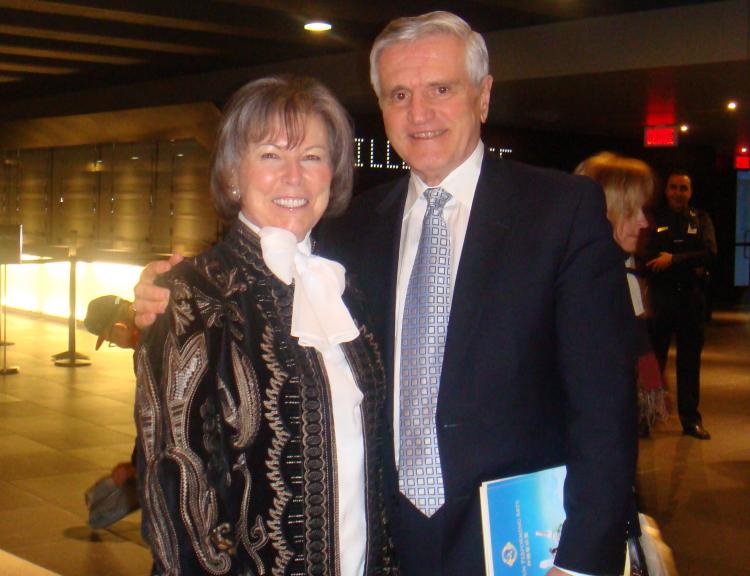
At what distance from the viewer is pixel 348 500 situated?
186cm

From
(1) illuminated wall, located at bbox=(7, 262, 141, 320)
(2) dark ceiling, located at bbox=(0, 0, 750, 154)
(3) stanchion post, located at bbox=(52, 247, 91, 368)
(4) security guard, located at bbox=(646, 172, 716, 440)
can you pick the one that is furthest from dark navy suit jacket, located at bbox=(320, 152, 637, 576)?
(1) illuminated wall, located at bbox=(7, 262, 141, 320)

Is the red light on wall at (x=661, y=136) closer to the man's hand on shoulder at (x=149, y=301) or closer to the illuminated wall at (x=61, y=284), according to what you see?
the illuminated wall at (x=61, y=284)

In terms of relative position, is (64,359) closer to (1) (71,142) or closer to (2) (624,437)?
(1) (71,142)

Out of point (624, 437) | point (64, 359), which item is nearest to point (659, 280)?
point (624, 437)

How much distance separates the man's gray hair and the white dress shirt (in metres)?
0.73

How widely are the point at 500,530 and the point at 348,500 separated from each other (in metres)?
0.29

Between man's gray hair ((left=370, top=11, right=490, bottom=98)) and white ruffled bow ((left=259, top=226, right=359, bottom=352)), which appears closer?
white ruffled bow ((left=259, top=226, right=359, bottom=352))

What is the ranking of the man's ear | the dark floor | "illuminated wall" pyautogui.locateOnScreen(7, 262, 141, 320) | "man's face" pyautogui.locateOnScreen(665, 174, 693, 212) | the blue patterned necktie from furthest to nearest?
"illuminated wall" pyautogui.locateOnScreen(7, 262, 141, 320) < "man's face" pyautogui.locateOnScreen(665, 174, 693, 212) < the dark floor < the man's ear < the blue patterned necktie

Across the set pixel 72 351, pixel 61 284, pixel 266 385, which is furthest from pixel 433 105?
pixel 61 284

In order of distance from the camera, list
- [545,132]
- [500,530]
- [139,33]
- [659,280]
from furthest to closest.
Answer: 1. [545,132]
2. [139,33]
3. [659,280]
4. [500,530]

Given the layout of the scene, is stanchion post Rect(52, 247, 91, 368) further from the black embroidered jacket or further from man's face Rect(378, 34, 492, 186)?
the black embroidered jacket

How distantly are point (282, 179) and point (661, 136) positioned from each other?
11665 millimetres

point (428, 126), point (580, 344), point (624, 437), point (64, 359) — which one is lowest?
point (64, 359)

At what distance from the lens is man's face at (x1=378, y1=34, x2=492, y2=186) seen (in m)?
2.15
